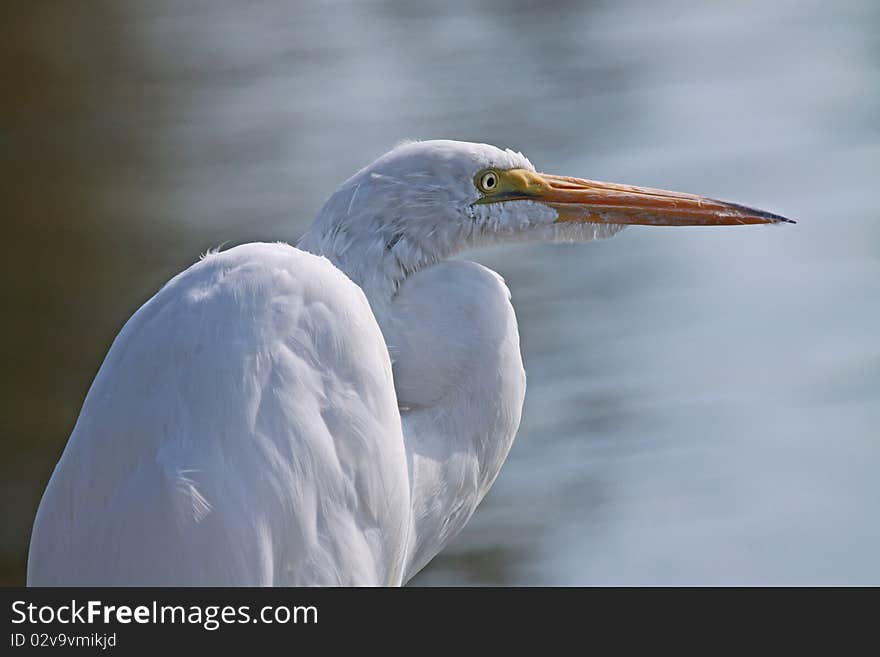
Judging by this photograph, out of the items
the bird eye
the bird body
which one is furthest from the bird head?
the bird body

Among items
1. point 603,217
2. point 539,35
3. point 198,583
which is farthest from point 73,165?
point 198,583

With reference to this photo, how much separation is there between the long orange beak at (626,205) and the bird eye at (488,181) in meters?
0.04

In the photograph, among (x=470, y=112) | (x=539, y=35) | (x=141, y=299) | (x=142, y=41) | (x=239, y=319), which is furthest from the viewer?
(x=142, y=41)

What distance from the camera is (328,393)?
1882 millimetres

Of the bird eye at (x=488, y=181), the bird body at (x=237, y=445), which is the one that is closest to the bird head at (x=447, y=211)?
the bird eye at (x=488, y=181)

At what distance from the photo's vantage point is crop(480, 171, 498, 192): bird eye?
2.15 metres

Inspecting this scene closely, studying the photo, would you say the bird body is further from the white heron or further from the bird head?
the bird head

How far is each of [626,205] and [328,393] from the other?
1.98 feet

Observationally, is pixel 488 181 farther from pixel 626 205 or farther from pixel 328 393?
pixel 328 393

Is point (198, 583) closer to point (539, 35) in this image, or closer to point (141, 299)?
point (141, 299)

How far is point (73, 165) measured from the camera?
18.2 ft

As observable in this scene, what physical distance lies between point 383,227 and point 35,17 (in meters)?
5.22

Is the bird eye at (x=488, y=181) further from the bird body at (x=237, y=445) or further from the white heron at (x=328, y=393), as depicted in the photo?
the bird body at (x=237, y=445)

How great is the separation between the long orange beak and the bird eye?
0.04 m
